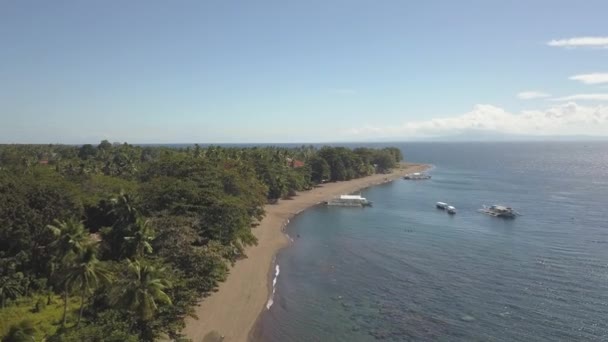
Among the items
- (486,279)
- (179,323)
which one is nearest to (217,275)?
(179,323)

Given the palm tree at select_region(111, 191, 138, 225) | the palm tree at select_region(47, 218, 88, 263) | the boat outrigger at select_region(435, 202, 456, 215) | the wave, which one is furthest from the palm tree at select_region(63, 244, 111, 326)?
the boat outrigger at select_region(435, 202, 456, 215)

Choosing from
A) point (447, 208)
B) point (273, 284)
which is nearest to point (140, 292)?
point (273, 284)

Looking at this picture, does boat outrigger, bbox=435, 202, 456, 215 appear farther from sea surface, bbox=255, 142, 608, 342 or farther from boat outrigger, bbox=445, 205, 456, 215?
sea surface, bbox=255, 142, 608, 342

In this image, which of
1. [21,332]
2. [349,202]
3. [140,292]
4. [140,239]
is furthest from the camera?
[349,202]

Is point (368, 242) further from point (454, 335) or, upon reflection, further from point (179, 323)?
point (179, 323)

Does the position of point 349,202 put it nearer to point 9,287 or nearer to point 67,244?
point 9,287

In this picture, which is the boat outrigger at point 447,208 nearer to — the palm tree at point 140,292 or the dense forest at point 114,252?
the dense forest at point 114,252

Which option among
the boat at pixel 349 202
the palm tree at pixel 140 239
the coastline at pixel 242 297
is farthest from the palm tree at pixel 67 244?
the boat at pixel 349 202
